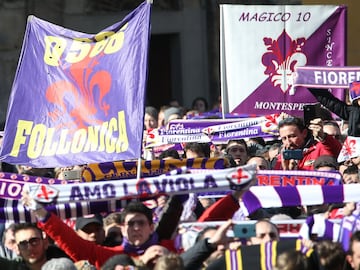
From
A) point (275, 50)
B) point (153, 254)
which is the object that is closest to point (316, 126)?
point (275, 50)

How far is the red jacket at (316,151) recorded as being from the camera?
11.7 meters

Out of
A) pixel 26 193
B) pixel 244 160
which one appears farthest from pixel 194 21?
pixel 26 193

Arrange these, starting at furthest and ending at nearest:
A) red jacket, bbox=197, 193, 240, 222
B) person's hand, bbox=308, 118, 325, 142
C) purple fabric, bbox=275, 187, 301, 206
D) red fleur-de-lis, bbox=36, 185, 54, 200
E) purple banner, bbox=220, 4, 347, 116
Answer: purple banner, bbox=220, 4, 347, 116 → person's hand, bbox=308, 118, 325, 142 → purple fabric, bbox=275, 187, 301, 206 → red jacket, bbox=197, 193, 240, 222 → red fleur-de-lis, bbox=36, 185, 54, 200

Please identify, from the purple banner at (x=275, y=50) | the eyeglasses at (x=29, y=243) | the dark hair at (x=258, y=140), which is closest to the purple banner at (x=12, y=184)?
the eyeglasses at (x=29, y=243)

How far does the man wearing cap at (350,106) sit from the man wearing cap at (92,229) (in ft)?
10.6

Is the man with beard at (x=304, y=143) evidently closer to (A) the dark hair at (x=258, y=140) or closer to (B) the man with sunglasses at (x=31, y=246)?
(A) the dark hair at (x=258, y=140)

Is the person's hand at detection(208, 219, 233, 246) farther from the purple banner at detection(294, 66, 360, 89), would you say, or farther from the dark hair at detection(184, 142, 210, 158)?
the purple banner at detection(294, 66, 360, 89)

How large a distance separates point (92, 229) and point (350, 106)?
137 inches

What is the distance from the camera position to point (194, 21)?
26844mm

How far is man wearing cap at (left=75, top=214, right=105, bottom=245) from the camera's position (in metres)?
9.65

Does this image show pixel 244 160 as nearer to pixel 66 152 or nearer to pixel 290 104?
pixel 290 104

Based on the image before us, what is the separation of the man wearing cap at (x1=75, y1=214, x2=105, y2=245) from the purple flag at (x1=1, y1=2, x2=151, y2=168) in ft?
2.13

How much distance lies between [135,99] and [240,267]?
2411 mm

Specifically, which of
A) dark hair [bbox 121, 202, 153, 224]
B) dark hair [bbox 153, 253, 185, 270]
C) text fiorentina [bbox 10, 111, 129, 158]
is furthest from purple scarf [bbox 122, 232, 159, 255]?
text fiorentina [bbox 10, 111, 129, 158]
